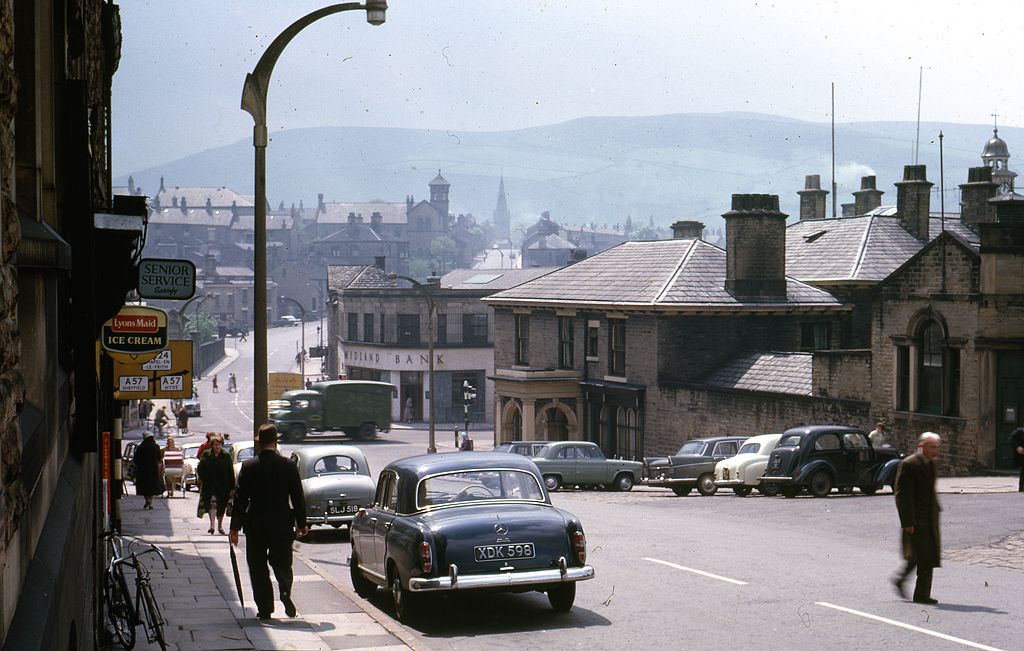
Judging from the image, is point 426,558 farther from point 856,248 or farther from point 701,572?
point 856,248

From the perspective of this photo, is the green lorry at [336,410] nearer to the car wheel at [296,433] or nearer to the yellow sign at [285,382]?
the car wheel at [296,433]

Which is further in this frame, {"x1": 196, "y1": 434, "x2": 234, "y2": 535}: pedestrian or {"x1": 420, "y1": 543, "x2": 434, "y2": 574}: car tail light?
{"x1": 196, "y1": 434, "x2": 234, "y2": 535}: pedestrian

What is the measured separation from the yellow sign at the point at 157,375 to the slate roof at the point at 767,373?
24.4 meters

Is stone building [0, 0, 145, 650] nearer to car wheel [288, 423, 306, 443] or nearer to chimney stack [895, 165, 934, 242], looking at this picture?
chimney stack [895, 165, 934, 242]

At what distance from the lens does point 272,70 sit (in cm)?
1673

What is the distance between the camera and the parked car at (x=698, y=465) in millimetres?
33750

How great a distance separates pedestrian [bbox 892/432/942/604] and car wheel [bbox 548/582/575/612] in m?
3.58

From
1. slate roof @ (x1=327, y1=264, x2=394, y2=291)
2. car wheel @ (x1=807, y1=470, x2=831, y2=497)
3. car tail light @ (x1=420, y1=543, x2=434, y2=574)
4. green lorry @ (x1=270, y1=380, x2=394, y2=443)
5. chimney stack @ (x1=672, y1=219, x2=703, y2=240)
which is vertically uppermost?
chimney stack @ (x1=672, y1=219, x2=703, y2=240)

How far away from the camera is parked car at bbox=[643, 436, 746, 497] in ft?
111

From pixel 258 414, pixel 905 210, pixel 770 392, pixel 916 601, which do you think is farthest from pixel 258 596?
pixel 905 210

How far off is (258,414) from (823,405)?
25.9 m

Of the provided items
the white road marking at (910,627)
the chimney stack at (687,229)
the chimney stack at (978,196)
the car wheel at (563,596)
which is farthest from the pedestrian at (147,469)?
the chimney stack at (687,229)

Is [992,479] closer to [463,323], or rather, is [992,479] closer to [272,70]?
[272,70]

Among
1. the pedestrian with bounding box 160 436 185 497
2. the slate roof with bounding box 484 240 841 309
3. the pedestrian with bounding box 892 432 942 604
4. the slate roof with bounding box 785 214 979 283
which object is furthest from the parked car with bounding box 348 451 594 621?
the slate roof with bounding box 785 214 979 283
